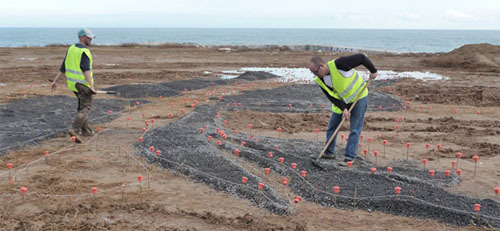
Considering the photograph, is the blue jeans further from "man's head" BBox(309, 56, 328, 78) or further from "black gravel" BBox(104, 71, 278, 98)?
"black gravel" BBox(104, 71, 278, 98)

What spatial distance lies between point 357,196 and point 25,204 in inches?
156

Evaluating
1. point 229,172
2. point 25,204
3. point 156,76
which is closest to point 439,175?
point 229,172

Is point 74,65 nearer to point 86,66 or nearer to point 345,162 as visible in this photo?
point 86,66

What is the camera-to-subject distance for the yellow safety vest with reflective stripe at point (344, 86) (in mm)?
6316

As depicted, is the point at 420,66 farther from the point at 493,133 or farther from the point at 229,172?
the point at 229,172

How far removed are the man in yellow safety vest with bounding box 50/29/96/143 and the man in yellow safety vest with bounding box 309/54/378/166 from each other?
12.8ft

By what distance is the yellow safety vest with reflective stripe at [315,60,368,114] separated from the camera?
6316 millimetres

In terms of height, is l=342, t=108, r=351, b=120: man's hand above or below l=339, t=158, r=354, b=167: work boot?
above

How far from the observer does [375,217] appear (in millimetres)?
4859

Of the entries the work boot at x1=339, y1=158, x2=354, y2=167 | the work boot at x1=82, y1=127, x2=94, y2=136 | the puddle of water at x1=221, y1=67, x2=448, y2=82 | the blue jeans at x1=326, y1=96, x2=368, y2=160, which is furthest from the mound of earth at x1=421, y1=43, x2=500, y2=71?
the work boot at x1=82, y1=127, x2=94, y2=136

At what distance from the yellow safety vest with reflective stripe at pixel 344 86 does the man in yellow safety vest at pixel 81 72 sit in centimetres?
400

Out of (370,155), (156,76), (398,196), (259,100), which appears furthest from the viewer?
(156,76)

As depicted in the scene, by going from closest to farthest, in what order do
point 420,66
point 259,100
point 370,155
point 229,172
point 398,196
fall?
point 398,196, point 229,172, point 370,155, point 259,100, point 420,66

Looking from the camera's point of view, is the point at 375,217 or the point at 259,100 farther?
the point at 259,100
